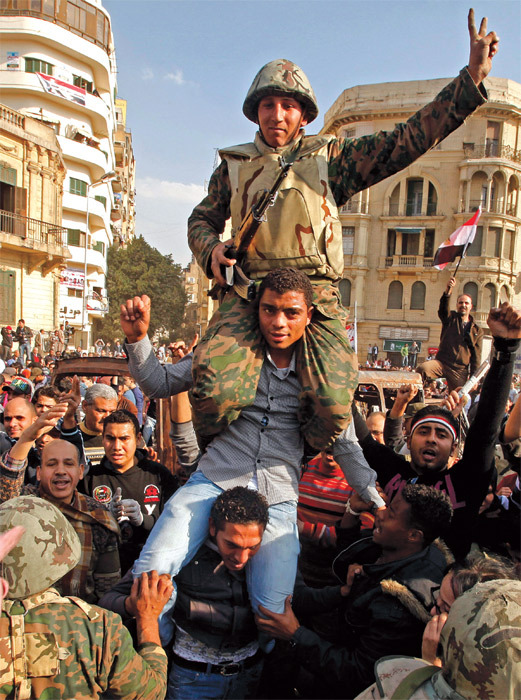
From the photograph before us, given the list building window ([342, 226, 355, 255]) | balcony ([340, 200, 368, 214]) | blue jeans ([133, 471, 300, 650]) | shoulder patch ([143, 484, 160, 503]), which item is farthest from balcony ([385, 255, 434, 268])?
blue jeans ([133, 471, 300, 650])

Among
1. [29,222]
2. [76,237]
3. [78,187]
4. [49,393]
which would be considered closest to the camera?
[49,393]

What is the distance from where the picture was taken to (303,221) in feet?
8.99

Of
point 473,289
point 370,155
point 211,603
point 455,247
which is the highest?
point 473,289

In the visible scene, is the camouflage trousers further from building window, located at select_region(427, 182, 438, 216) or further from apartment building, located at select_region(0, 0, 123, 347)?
building window, located at select_region(427, 182, 438, 216)

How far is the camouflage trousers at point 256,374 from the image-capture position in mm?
2432

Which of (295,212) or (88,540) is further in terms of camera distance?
(88,540)

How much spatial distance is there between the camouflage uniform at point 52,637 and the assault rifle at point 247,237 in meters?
1.36

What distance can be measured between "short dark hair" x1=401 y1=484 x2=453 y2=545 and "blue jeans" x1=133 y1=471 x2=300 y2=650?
63 cm

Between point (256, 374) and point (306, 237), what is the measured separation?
0.75 metres

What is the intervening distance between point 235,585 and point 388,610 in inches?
27.5

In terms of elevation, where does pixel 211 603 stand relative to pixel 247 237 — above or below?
below

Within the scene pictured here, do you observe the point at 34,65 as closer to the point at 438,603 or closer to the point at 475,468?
the point at 475,468

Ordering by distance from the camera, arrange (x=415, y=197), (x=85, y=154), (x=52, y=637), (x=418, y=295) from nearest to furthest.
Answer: (x=52, y=637) < (x=85, y=154) < (x=415, y=197) < (x=418, y=295)

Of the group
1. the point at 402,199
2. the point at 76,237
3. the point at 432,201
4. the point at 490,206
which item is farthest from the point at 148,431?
the point at 490,206
